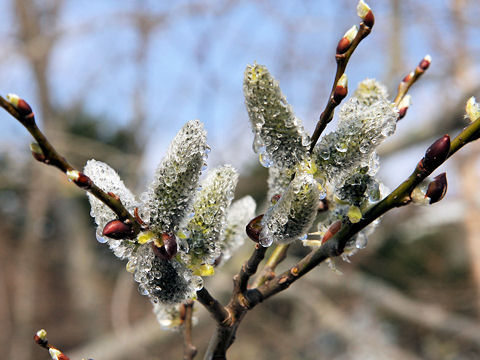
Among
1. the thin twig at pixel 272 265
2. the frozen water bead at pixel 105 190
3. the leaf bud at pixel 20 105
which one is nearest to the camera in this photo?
the leaf bud at pixel 20 105

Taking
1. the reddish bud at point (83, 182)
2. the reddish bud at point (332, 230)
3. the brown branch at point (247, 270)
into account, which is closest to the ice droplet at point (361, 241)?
the reddish bud at point (332, 230)

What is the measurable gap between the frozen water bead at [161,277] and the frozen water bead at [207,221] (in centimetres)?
3

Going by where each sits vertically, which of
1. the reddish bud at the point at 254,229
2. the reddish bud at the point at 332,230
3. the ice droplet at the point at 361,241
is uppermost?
the reddish bud at the point at 254,229

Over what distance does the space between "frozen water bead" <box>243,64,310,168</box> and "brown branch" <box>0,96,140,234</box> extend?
0.19 meters

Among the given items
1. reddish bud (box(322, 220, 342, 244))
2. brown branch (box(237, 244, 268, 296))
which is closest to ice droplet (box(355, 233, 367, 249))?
reddish bud (box(322, 220, 342, 244))

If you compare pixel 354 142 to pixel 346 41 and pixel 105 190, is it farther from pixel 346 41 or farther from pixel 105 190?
pixel 105 190

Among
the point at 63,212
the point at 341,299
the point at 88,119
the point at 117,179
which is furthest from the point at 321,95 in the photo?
the point at 88,119

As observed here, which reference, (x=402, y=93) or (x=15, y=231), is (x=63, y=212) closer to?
(x=15, y=231)

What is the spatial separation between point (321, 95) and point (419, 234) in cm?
342

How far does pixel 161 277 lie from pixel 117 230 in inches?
3.4

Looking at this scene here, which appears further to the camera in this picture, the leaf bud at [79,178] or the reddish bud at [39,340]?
the reddish bud at [39,340]

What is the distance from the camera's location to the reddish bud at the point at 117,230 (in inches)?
21.6

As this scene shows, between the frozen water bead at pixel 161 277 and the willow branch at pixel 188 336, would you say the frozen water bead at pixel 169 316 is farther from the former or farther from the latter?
the frozen water bead at pixel 161 277

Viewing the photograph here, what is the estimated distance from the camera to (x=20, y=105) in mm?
496
